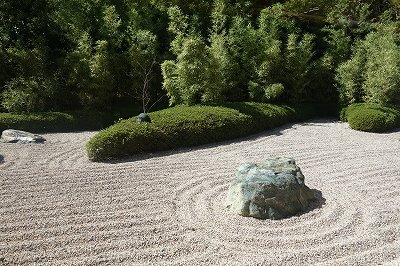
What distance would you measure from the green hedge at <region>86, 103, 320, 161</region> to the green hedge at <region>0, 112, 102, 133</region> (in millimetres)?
2542

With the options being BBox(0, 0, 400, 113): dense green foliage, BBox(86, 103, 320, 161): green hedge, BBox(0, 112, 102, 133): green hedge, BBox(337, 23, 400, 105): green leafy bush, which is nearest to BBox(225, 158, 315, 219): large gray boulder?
BBox(86, 103, 320, 161): green hedge

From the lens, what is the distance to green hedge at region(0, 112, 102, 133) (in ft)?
28.8

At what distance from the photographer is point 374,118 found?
928 cm

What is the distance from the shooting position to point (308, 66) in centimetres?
1139

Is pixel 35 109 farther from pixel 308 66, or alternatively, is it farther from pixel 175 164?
pixel 308 66

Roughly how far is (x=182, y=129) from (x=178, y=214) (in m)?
3.18

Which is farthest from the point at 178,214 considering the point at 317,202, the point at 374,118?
the point at 374,118

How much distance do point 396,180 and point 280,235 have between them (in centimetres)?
279

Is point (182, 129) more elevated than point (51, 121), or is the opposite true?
point (51, 121)

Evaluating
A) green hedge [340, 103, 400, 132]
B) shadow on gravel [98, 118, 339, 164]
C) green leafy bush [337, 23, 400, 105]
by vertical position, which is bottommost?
shadow on gravel [98, 118, 339, 164]

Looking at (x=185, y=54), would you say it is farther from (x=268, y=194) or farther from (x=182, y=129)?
(x=268, y=194)

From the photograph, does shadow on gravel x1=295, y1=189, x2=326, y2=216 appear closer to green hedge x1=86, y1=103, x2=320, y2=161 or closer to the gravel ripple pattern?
the gravel ripple pattern

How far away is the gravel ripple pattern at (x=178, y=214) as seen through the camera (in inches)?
131

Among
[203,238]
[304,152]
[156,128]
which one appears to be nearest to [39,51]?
[156,128]
